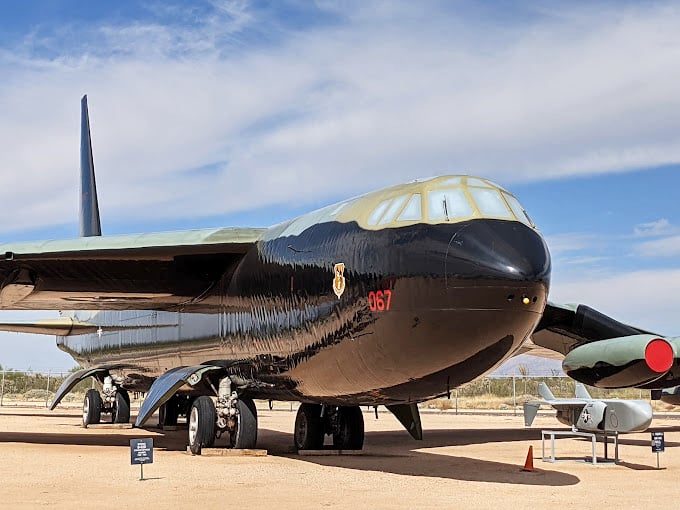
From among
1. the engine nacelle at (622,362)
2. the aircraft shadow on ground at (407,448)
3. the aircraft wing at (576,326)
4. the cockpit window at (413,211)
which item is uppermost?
the cockpit window at (413,211)

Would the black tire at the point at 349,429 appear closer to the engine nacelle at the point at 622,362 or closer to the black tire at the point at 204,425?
the black tire at the point at 204,425

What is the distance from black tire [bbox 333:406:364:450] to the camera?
1661 cm

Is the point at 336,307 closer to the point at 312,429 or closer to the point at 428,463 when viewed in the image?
the point at 428,463

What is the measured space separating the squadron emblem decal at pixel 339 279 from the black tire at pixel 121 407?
14587mm

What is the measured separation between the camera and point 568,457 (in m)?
17.7

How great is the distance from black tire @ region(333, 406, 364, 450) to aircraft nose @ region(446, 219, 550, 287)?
6.28 meters

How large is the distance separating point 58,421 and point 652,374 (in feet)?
66.6

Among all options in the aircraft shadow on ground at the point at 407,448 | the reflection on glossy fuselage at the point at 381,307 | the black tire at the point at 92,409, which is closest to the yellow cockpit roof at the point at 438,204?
the reflection on glossy fuselage at the point at 381,307

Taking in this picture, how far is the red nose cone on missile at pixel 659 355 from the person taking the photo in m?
16.4

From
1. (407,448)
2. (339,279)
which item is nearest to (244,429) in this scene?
(407,448)

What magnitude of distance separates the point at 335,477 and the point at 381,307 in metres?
2.81

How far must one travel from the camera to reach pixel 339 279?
42.2 ft

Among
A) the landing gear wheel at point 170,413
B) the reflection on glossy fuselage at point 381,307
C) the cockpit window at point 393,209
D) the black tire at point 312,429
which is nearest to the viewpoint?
the reflection on glossy fuselage at point 381,307

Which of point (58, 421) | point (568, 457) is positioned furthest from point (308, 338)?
point (58, 421)
